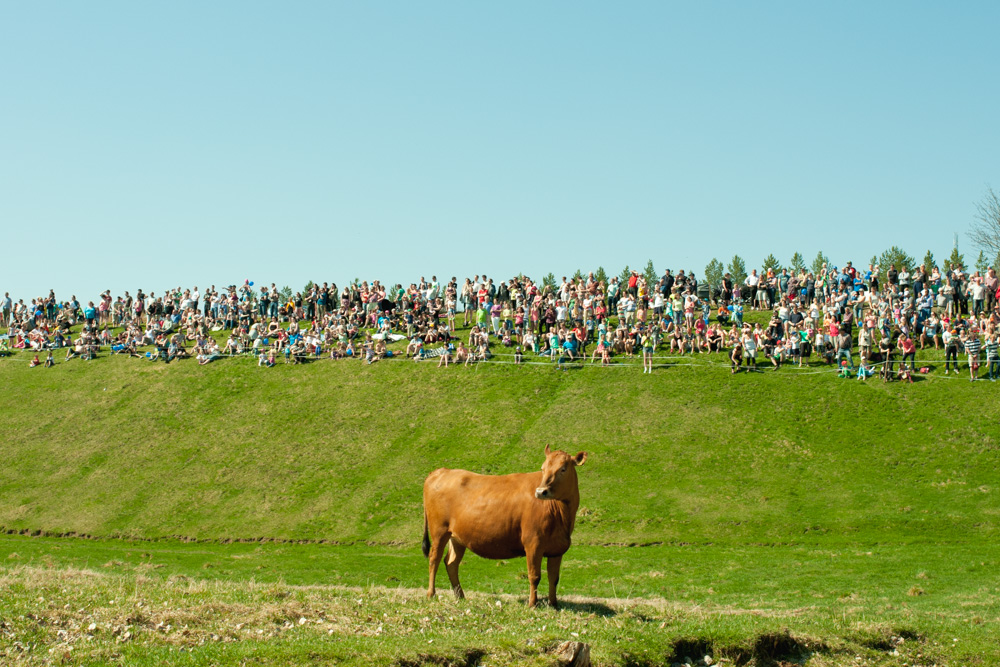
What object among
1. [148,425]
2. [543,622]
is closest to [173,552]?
[148,425]

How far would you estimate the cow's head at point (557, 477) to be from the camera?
59.3ft

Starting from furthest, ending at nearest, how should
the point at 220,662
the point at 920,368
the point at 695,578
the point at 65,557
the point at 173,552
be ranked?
1. the point at 920,368
2. the point at 173,552
3. the point at 65,557
4. the point at 695,578
5. the point at 220,662

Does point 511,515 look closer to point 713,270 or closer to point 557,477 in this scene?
point 557,477

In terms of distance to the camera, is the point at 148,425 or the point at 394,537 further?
the point at 148,425

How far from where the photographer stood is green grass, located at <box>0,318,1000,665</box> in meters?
17.6

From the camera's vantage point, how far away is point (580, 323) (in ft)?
187

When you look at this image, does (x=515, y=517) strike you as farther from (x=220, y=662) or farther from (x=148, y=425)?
(x=148, y=425)

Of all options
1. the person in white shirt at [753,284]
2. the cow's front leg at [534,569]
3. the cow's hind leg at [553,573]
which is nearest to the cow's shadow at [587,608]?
the cow's hind leg at [553,573]

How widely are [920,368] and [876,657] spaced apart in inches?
1337

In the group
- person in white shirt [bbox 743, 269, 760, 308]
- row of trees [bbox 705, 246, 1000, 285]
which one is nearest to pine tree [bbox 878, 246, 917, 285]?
row of trees [bbox 705, 246, 1000, 285]

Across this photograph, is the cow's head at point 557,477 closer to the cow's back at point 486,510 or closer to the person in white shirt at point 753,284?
the cow's back at point 486,510

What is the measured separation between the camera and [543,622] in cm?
1719

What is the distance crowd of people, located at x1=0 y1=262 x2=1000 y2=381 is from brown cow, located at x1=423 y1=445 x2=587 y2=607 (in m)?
32.2

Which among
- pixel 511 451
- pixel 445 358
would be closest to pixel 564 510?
pixel 511 451
